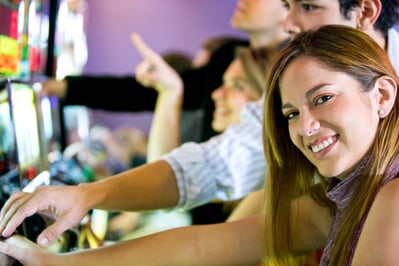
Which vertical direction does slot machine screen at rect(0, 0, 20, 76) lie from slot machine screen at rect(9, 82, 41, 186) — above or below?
above

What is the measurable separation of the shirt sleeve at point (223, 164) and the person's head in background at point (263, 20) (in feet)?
2.64

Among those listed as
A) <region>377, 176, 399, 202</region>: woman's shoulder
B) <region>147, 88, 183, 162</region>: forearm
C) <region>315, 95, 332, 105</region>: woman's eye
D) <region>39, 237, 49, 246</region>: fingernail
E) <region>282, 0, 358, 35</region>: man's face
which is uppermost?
<region>282, 0, 358, 35</region>: man's face

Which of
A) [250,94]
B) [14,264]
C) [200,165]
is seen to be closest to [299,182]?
[200,165]

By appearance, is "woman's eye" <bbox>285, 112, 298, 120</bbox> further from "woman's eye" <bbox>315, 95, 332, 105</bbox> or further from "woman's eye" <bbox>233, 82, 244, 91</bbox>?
"woman's eye" <bbox>233, 82, 244, 91</bbox>

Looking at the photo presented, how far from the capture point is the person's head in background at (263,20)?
111 inches

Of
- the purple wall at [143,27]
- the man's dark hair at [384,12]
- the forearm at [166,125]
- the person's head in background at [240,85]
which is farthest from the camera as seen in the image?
the purple wall at [143,27]

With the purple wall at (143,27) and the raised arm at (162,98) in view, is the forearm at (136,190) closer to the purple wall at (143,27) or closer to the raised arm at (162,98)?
the raised arm at (162,98)

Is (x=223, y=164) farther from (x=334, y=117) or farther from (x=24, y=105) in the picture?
(x=334, y=117)

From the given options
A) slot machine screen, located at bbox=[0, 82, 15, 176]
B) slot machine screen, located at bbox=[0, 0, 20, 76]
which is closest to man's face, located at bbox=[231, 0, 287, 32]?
slot machine screen, located at bbox=[0, 0, 20, 76]

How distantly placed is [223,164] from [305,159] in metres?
0.52

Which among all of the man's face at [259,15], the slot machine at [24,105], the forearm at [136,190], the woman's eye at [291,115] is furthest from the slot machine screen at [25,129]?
the man's face at [259,15]

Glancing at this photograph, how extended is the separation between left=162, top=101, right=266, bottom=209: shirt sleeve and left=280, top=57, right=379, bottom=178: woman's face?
2.03 ft

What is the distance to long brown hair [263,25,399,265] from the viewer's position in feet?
4.18

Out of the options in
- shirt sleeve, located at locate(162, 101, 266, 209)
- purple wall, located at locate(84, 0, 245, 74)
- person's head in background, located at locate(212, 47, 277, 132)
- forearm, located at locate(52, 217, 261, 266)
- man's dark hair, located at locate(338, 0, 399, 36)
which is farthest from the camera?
purple wall, located at locate(84, 0, 245, 74)
